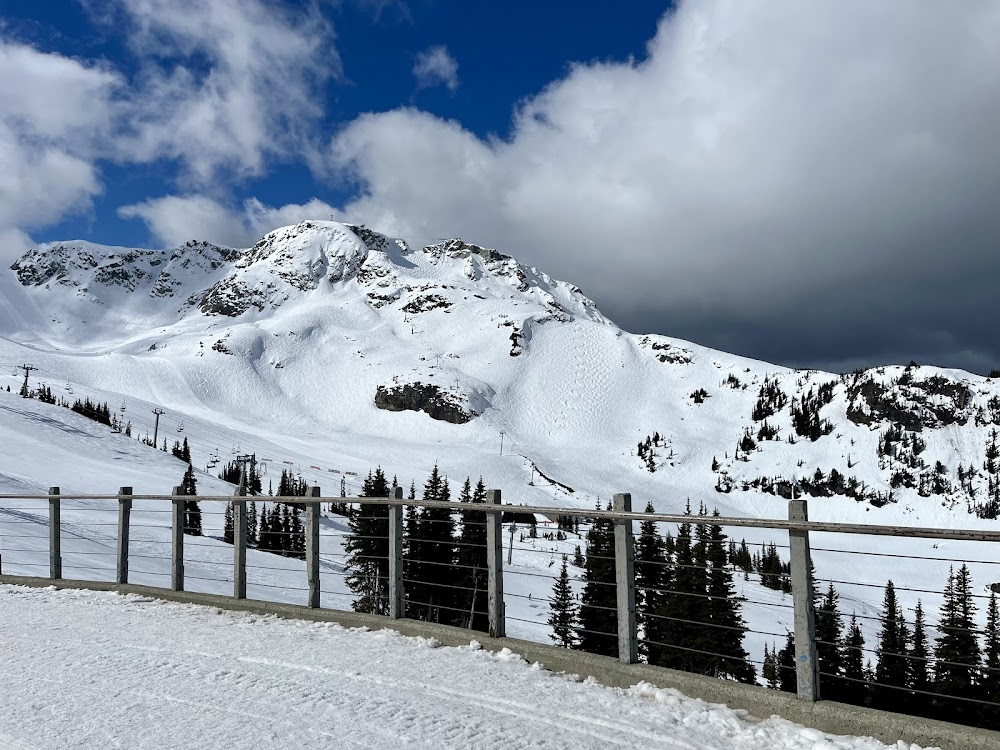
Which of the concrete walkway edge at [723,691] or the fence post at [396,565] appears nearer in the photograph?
the concrete walkway edge at [723,691]

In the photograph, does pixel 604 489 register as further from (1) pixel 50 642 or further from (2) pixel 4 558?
(1) pixel 50 642

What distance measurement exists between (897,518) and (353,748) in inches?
8920

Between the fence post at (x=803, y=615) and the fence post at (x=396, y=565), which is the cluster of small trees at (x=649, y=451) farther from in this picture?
the fence post at (x=803, y=615)

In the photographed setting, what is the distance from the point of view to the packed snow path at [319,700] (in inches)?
198

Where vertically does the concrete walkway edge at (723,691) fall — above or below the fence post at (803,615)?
A: below

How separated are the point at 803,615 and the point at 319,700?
390 cm

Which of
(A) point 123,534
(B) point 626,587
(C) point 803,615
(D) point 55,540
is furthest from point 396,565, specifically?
(D) point 55,540

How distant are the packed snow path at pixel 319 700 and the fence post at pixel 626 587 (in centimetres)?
43

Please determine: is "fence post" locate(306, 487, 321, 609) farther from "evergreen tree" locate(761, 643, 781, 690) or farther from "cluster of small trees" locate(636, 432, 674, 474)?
"cluster of small trees" locate(636, 432, 674, 474)

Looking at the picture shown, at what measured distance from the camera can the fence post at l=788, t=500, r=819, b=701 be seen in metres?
5.50

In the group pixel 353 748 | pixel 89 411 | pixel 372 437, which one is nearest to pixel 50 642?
pixel 353 748

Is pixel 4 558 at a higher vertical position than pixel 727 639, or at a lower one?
higher

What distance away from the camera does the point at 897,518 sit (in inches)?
7840

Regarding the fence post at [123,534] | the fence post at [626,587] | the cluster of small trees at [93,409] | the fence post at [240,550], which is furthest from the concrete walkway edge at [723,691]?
the cluster of small trees at [93,409]
